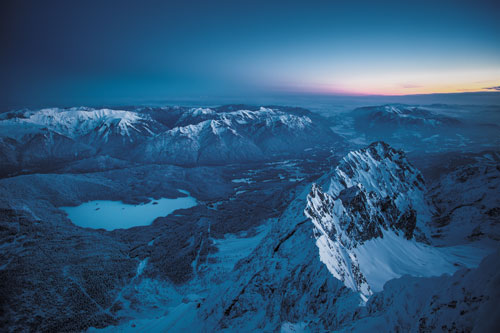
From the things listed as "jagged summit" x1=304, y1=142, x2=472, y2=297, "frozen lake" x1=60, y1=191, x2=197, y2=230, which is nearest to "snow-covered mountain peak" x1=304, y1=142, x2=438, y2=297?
"jagged summit" x1=304, y1=142, x2=472, y2=297

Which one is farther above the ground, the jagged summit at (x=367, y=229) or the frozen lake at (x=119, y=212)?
the jagged summit at (x=367, y=229)

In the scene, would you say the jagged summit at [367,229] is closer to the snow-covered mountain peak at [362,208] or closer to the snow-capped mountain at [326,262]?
the snow-covered mountain peak at [362,208]

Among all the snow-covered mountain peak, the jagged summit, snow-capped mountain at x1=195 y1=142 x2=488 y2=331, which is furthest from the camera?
the jagged summit

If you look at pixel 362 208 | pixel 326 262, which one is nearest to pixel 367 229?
pixel 362 208

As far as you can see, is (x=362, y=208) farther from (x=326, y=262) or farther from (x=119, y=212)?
(x=119, y=212)

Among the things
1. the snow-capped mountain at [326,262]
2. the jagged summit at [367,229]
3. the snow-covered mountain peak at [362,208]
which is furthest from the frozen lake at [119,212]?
the jagged summit at [367,229]

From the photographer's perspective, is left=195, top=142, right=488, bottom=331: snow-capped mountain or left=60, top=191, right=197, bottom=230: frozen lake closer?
left=195, top=142, right=488, bottom=331: snow-capped mountain

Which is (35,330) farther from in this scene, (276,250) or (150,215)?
(150,215)

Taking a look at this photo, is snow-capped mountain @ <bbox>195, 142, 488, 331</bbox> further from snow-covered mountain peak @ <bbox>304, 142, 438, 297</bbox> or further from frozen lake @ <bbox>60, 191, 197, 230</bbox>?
frozen lake @ <bbox>60, 191, 197, 230</bbox>
